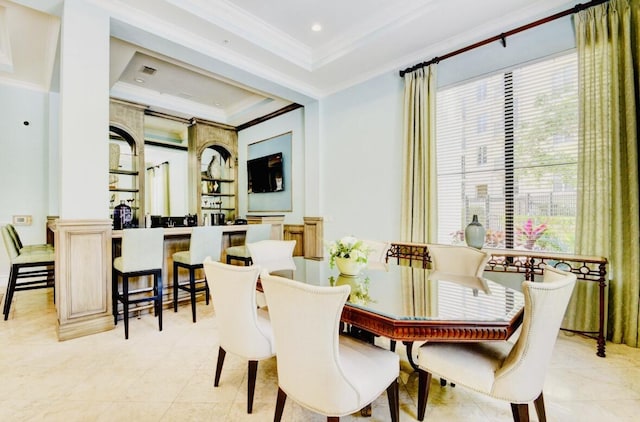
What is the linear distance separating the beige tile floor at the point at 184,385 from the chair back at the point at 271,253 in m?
0.78

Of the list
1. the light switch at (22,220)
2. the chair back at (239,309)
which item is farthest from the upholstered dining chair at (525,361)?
the light switch at (22,220)

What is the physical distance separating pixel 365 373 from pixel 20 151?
245 inches

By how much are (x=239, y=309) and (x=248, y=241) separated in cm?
232

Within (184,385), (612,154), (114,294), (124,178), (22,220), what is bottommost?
Result: (184,385)

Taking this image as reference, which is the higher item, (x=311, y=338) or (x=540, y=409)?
(x=311, y=338)

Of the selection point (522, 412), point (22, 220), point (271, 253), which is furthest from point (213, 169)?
point (522, 412)

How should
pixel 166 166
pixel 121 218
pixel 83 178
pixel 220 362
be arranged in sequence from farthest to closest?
pixel 166 166 → pixel 121 218 → pixel 83 178 → pixel 220 362

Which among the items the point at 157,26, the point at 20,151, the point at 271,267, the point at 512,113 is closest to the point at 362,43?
the point at 512,113

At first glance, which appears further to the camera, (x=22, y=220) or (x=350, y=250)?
(x=22, y=220)

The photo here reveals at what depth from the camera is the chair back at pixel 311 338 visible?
44.8 inches

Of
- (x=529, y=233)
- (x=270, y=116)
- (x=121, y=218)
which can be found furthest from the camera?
(x=270, y=116)

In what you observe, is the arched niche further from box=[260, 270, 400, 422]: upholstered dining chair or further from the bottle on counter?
box=[260, 270, 400, 422]: upholstered dining chair

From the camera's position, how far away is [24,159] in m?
4.73

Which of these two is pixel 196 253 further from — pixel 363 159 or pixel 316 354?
pixel 363 159
